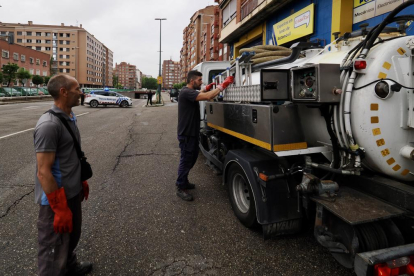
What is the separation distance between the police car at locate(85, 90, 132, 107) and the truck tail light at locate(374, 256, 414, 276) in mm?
25983

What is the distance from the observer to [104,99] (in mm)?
25250

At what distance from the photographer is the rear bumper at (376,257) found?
163 cm

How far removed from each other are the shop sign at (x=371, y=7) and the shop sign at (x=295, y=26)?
1.81m

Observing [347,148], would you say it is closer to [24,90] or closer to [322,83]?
[322,83]

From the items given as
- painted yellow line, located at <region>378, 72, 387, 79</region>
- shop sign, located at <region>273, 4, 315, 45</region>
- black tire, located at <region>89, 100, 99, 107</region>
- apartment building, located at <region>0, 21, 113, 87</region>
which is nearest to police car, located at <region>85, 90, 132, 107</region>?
black tire, located at <region>89, 100, 99, 107</region>

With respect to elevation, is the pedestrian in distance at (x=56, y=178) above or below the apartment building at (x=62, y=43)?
below

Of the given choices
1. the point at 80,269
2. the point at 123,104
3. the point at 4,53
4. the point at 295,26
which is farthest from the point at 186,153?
the point at 4,53

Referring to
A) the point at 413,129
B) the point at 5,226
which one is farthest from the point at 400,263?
the point at 5,226

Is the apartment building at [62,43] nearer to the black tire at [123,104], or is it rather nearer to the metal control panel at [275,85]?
the black tire at [123,104]

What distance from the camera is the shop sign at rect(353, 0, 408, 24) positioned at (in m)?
7.05

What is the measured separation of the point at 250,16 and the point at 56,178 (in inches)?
573

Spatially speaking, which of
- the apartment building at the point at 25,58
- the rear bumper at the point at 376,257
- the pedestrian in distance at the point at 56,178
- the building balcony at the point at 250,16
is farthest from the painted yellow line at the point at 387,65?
the apartment building at the point at 25,58

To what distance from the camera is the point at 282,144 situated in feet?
8.41

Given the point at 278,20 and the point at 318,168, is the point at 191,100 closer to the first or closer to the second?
the point at 318,168
